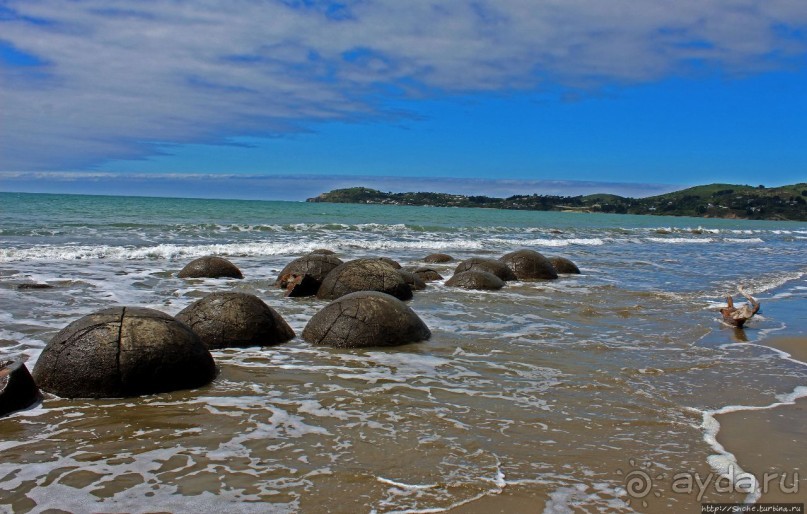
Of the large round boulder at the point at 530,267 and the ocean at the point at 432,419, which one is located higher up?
the large round boulder at the point at 530,267

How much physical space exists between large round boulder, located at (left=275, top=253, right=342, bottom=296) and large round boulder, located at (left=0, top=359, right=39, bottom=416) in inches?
274

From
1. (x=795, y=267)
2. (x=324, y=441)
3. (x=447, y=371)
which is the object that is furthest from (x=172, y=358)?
(x=795, y=267)

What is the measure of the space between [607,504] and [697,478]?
0.87 m

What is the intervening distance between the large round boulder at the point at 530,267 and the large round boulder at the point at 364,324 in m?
8.70

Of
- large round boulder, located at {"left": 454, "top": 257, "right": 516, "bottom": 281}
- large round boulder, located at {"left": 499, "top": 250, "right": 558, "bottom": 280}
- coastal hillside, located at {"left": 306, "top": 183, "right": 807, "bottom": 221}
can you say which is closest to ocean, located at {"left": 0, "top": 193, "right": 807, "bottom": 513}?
large round boulder, located at {"left": 454, "top": 257, "right": 516, "bottom": 281}

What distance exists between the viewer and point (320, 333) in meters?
8.42

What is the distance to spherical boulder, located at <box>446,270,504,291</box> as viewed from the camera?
1445cm

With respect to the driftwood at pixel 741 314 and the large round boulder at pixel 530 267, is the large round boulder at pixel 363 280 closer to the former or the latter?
the large round boulder at pixel 530 267

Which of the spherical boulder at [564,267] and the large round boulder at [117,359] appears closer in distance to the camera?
the large round boulder at [117,359]

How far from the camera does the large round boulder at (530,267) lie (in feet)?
55.5

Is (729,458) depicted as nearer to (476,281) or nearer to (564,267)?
(476,281)

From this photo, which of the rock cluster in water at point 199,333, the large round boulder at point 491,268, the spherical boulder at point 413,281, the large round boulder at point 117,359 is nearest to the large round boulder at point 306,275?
the rock cluster in water at point 199,333

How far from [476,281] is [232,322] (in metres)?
7.48

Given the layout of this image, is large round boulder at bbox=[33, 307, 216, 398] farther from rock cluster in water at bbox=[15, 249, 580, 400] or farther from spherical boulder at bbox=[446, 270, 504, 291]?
spherical boulder at bbox=[446, 270, 504, 291]
